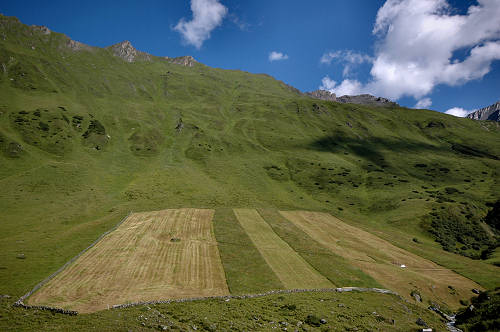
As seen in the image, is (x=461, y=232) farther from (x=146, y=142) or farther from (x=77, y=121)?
(x=77, y=121)

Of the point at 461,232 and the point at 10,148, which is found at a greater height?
the point at 10,148

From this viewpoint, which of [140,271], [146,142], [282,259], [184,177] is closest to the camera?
[140,271]

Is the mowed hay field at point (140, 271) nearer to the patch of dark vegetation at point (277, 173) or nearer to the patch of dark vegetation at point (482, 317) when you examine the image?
the patch of dark vegetation at point (482, 317)

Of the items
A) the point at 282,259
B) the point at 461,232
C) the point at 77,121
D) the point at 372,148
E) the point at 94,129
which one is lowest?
the point at 282,259

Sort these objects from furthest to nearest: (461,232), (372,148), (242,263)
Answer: (372,148) < (461,232) < (242,263)

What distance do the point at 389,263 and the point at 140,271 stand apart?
46.2 meters

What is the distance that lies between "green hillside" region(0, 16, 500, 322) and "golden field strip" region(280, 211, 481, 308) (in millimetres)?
5721

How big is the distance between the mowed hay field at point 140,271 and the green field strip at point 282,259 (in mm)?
9190

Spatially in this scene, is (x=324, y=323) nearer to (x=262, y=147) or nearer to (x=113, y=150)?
(x=113, y=150)

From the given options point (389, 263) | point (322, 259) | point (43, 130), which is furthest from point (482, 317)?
point (43, 130)

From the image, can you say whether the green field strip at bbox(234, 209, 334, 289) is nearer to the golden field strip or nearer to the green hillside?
the golden field strip

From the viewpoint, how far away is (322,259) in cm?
4853

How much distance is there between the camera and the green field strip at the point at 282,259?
39256mm

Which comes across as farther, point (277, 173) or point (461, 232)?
point (277, 173)
